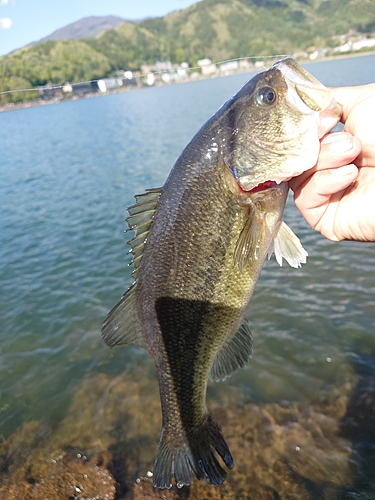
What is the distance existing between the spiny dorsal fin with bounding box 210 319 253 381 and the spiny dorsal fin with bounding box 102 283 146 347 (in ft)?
2.39

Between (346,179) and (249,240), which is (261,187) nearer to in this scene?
(249,240)

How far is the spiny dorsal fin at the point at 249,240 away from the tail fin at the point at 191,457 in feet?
4.69

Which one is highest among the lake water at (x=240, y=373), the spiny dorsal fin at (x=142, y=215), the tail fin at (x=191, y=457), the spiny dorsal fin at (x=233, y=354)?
the spiny dorsal fin at (x=142, y=215)

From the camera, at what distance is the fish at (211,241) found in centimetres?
248

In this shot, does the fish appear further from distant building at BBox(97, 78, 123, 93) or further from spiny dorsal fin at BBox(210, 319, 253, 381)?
distant building at BBox(97, 78, 123, 93)

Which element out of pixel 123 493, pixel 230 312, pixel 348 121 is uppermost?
pixel 348 121

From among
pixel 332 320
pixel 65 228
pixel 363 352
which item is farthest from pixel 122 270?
pixel 363 352

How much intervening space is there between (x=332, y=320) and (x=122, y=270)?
5.96 meters

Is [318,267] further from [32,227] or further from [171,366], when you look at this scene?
[32,227]

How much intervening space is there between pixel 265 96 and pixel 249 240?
1.03m

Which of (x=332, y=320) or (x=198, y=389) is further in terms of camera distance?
(x=332, y=320)

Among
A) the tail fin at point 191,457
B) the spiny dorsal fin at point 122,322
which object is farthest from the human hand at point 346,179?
the tail fin at point 191,457

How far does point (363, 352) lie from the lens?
6.41 meters

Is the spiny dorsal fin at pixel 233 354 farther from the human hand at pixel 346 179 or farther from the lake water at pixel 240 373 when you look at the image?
the lake water at pixel 240 373
